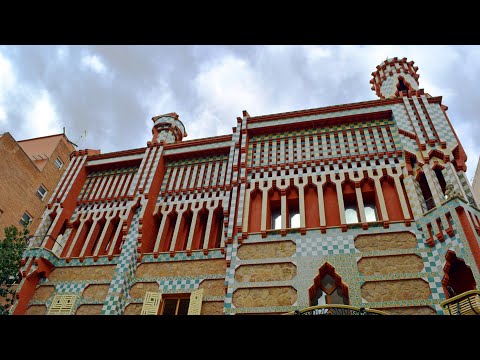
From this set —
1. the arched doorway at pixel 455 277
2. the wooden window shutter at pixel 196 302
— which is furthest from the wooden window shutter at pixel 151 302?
the arched doorway at pixel 455 277

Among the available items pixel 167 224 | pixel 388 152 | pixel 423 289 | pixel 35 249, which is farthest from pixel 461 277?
pixel 35 249

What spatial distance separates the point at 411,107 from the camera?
13727 mm

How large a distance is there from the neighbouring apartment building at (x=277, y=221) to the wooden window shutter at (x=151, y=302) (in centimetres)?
3

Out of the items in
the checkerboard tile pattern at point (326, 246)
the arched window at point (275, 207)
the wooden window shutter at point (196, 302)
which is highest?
the arched window at point (275, 207)

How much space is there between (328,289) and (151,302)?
191 inches

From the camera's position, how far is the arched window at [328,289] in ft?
34.2

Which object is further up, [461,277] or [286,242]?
[286,242]

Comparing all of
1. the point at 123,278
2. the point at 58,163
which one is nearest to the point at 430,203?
the point at 123,278

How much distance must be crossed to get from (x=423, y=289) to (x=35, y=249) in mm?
11449

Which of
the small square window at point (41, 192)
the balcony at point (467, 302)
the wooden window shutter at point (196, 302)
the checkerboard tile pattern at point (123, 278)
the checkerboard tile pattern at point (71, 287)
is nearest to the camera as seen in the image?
the balcony at point (467, 302)

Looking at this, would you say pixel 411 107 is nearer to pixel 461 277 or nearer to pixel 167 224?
pixel 461 277

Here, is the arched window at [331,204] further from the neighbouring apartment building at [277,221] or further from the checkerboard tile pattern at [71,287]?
the checkerboard tile pattern at [71,287]

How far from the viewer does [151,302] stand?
459 inches
